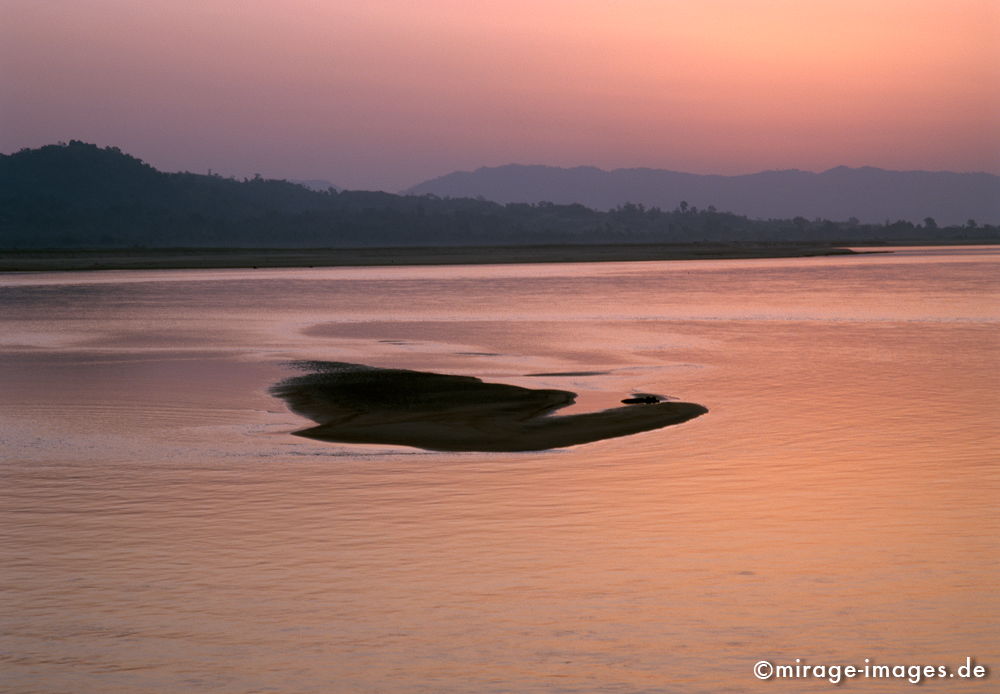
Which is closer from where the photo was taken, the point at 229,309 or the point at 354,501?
the point at 354,501

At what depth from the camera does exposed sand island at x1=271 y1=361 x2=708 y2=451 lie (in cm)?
1939

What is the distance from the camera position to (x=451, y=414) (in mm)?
21469

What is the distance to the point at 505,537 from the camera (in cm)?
1303

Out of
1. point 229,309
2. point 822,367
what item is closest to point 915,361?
point 822,367

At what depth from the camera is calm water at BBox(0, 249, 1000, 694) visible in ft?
30.9

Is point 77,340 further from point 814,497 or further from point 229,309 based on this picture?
point 814,497

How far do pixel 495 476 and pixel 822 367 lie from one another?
15.8 meters

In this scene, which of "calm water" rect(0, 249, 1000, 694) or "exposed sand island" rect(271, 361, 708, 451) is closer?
"calm water" rect(0, 249, 1000, 694)

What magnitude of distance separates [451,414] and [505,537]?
336 inches

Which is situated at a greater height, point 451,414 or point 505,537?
point 451,414

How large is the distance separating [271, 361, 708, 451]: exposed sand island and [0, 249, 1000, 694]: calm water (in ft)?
2.17

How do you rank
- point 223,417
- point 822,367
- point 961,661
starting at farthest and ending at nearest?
1. point 822,367
2. point 223,417
3. point 961,661

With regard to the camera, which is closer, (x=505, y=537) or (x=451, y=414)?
(x=505, y=537)

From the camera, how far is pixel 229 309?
2100 inches
